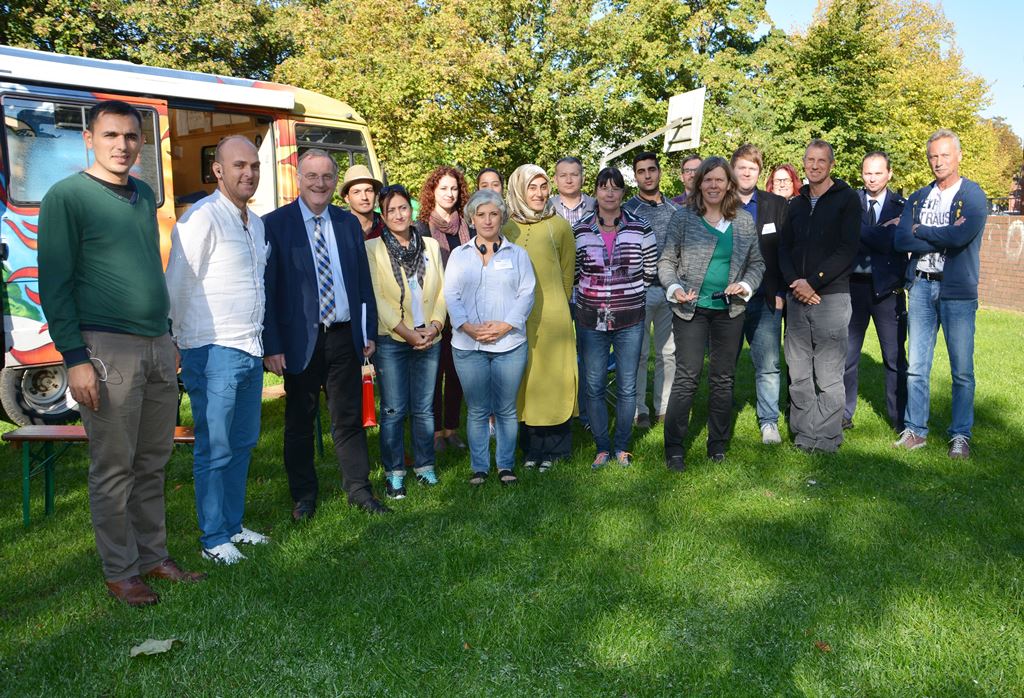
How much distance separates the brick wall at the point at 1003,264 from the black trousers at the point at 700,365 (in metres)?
14.3

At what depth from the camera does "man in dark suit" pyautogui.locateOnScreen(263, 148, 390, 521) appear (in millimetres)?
4664

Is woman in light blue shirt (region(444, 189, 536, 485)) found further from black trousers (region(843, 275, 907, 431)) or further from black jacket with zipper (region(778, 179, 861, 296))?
black trousers (region(843, 275, 907, 431))

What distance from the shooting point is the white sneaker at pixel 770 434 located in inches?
263

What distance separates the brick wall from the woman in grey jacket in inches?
566

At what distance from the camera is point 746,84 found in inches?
1213

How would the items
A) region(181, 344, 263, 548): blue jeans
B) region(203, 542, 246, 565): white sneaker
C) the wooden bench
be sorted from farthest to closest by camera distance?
the wooden bench
region(203, 542, 246, 565): white sneaker
region(181, 344, 263, 548): blue jeans

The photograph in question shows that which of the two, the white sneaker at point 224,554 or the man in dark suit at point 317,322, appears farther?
the man in dark suit at point 317,322

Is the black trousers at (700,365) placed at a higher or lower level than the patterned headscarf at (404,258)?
lower

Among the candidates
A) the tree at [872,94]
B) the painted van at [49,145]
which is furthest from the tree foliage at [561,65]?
the painted van at [49,145]

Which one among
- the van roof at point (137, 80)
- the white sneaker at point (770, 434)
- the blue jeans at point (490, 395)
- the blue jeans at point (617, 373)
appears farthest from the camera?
the van roof at point (137, 80)

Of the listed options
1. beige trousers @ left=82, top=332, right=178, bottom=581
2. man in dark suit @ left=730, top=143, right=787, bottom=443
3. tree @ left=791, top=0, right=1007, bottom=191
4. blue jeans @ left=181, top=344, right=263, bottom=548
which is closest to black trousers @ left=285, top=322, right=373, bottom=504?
blue jeans @ left=181, top=344, right=263, bottom=548

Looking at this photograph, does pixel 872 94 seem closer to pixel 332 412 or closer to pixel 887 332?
pixel 887 332

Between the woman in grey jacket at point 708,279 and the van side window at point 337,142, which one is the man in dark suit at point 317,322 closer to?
the woman in grey jacket at point 708,279

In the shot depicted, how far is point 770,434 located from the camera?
6.72 metres
